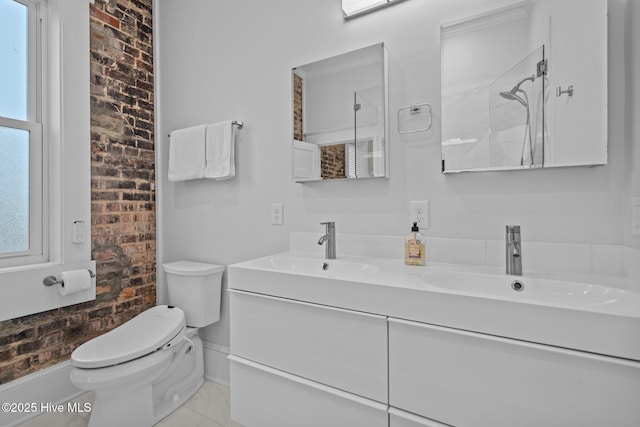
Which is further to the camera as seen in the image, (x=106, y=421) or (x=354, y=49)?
(x=354, y=49)

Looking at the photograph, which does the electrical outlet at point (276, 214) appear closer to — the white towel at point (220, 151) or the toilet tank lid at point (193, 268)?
the white towel at point (220, 151)

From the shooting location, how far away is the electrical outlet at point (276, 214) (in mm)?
1776

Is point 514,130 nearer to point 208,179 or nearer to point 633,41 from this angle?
point 633,41

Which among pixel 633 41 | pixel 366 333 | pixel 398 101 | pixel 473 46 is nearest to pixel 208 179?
pixel 398 101

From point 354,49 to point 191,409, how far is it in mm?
2095

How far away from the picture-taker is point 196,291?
1863 mm

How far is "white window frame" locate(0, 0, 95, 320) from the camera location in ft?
5.72

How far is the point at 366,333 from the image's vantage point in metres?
1.04

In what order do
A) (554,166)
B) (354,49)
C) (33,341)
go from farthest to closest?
1. (33,341)
2. (354,49)
3. (554,166)

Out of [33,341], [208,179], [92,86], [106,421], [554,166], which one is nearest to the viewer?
[554,166]

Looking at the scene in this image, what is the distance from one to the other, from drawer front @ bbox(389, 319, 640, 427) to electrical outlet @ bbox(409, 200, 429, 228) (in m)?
0.55

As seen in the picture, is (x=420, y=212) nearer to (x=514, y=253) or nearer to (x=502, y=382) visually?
(x=514, y=253)

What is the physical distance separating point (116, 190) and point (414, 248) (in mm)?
1907

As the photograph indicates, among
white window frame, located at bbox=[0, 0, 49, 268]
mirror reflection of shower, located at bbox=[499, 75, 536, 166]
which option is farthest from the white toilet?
mirror reflection of shower, located at bbox=[499, 75, 536, 166]
